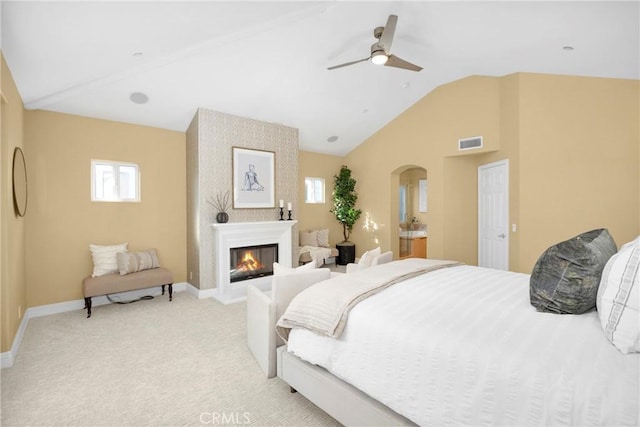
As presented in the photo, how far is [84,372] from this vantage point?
8.70 feet

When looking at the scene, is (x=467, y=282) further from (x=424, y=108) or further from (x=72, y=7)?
(x=424, y=108)

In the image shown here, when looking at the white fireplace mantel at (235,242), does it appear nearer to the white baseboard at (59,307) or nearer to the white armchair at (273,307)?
the white baseboard at (59,307)

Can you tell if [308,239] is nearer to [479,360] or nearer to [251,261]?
[251,261]

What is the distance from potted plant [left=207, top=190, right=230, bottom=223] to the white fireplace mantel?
111mm

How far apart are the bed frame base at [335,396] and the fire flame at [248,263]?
122 inches

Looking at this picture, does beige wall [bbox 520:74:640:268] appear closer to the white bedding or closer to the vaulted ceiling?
the vaulted ceiling

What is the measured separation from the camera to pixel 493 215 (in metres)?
5.45

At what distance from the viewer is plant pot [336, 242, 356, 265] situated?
281 inches

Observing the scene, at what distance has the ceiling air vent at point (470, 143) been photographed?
5.26 m

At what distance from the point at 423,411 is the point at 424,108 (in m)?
5.61

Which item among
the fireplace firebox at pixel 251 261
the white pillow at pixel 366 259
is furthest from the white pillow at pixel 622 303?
the fireplace firebox at pixel 251 261

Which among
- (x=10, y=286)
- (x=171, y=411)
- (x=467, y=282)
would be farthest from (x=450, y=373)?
(x=10, y=286)

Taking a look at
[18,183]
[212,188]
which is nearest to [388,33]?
[212,188]

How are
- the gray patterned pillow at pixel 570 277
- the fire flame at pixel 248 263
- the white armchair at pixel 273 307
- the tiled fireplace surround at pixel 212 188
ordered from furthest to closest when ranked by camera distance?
the fire flame at pixel 248 263, the tiled fireplace surround at pixel 212 188, the white armchair at pixel 273 307, the gray patterned pillow at pixel 570 277
